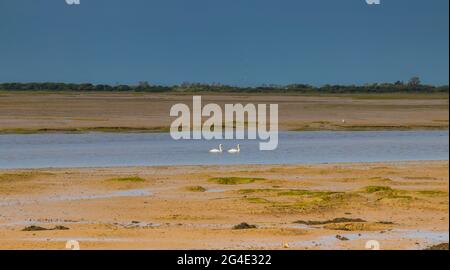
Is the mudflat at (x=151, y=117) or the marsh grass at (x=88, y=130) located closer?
the marsh grass at (x=88, y=130)

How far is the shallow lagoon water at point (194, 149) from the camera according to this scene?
87.5 ft

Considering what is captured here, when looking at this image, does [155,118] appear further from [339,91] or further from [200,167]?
[339,91]

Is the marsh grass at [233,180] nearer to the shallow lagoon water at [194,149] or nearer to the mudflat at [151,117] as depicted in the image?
the shallow lagoon water at [194,149]

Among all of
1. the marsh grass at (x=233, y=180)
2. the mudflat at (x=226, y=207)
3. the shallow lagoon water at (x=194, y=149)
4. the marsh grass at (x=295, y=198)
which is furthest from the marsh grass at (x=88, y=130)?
the marsh grass at (x=295, y=198)

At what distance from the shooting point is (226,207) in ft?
53.2

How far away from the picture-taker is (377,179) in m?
21.0

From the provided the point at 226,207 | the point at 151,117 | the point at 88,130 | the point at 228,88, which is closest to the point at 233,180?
the point at 226,207

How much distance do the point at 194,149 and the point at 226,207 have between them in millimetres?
15156

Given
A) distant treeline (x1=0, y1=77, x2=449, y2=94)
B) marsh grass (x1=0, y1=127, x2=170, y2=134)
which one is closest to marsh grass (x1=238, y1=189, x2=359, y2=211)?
marsh grass (x1=0, y1=127, x2=170, y2=134)

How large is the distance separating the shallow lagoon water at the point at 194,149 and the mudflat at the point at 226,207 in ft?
8.85

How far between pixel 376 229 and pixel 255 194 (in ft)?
16.4

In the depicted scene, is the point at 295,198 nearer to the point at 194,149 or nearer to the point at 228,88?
the point at 194,149
